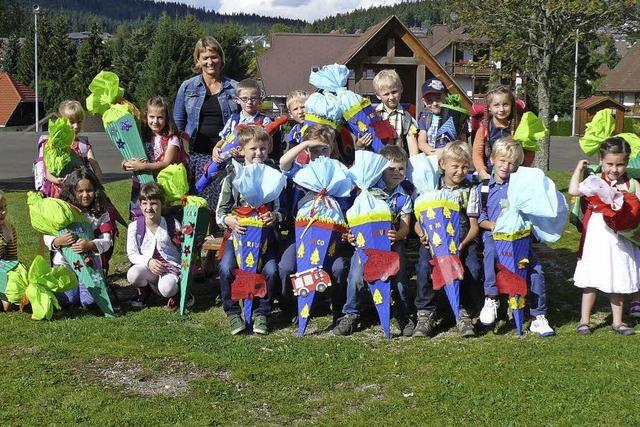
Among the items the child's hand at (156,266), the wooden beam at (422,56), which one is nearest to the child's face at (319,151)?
the child's hand at (156,266)

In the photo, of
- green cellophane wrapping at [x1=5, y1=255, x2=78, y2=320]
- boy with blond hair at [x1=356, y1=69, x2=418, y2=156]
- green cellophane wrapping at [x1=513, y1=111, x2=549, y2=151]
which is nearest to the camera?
green cellophane wrapping at [x1=513, y1=111, x2=549, y2=151]

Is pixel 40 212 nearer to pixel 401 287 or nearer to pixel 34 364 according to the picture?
pixel 34 364

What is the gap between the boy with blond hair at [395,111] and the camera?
7.22 m

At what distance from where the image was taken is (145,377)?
5.56 m

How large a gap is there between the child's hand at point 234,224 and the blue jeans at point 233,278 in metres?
0.21

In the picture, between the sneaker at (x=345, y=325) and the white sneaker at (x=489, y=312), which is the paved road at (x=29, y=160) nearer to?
the sneaker at (x=345, y=325)

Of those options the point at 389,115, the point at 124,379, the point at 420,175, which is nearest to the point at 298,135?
the point at 389,115

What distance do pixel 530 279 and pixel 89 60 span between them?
5953 centimetres

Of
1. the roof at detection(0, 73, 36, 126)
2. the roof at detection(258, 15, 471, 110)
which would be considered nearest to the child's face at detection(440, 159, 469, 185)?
the roof at detection(258, 15, 471, 110)

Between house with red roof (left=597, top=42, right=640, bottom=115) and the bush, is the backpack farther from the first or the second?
house with red roof (left=597, top=42, right=640, bottom=115)

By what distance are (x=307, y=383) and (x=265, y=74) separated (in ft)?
176

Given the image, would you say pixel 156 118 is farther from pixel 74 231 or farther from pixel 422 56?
pixel 422 56

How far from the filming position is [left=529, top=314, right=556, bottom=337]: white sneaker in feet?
21.1

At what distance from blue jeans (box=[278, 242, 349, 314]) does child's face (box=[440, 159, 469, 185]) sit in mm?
1063
